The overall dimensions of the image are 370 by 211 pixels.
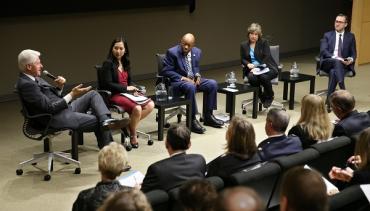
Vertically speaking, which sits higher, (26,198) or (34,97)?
(34,97)

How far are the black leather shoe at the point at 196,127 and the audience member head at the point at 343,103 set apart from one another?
7.81ft

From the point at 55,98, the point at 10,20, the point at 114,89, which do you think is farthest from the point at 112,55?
the point at 10,20

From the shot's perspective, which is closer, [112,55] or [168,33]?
[112,55]

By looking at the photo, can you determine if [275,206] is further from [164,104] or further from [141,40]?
[141,40]

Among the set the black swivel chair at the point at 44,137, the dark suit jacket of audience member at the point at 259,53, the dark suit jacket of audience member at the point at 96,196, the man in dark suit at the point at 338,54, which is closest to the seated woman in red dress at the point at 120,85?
the black swivel chair at the point at 44,137

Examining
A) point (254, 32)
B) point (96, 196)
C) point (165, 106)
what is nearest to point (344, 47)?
point (254, 32)

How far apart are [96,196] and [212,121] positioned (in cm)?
401

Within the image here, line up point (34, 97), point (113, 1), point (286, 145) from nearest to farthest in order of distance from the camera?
point (286, 145)
point (34, 97)
point (113, 1)

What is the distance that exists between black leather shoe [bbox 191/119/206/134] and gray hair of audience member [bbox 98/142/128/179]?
3.32 m

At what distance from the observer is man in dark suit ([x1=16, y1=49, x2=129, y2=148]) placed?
556 centimetres

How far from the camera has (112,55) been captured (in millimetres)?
6684

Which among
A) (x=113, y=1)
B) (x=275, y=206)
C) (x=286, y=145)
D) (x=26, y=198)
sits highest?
(x=113, y=1)

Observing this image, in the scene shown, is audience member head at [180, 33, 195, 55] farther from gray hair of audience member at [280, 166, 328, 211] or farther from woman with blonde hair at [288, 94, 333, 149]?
gray hair of audience member at [280, 166, 328, 211]

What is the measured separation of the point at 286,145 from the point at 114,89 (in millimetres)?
2658
